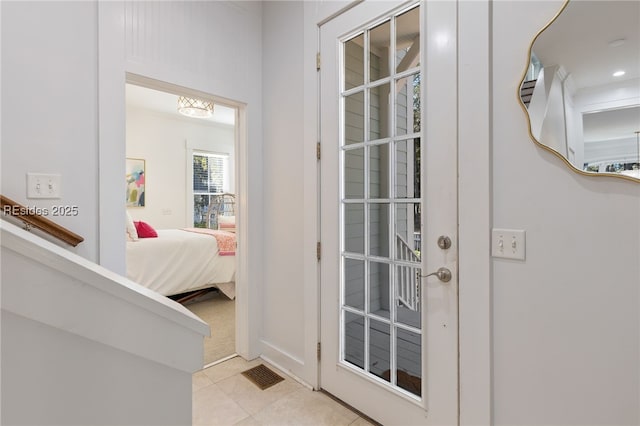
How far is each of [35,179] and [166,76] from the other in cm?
95

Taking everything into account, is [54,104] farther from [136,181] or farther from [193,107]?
[136,181]

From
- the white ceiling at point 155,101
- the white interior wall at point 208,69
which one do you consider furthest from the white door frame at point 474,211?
the white ceiling at point 155,101

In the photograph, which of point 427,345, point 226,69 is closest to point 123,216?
point 226,69

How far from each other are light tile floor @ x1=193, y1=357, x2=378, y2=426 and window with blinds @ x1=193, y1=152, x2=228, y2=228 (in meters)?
4.37

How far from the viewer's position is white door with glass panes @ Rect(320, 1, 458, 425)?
146cm

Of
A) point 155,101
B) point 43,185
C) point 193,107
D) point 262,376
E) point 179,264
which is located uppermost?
point 155,101

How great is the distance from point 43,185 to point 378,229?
1.75m

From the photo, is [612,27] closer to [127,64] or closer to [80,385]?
[80,385]

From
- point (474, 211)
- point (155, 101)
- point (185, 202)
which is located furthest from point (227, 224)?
point (474, 211)

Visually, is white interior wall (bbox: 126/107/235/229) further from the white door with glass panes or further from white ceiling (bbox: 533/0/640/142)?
white ceiling (bbox: 533/0/640/142)

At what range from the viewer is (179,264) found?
11.6 feet

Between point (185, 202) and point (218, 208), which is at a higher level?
point (185, 202)

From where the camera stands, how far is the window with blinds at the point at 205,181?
6168 millimetres

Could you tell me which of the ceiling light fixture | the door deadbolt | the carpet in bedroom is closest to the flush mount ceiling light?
the carpet in bedroom
